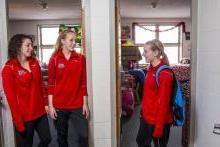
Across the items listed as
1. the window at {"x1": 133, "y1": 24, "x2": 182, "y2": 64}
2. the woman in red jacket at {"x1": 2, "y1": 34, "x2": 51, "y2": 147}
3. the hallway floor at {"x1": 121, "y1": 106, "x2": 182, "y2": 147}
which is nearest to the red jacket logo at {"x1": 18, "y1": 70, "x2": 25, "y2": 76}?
the woman in red jacket at {"x1": 2, "y1": 34, "x2": 51, "y2": 147}

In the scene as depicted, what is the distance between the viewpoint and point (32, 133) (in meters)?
2.05

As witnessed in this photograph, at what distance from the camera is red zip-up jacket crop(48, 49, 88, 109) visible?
2.02 m

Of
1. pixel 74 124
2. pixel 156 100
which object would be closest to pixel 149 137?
pixel 156 100

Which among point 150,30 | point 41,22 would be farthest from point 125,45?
point 41,22

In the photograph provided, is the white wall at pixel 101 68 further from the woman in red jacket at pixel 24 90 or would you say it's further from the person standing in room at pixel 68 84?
the woman in red jacket at pixel 24 90

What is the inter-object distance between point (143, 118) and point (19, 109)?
3.22 ft

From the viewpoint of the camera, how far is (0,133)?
2016 mm

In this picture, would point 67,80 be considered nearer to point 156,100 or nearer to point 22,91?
point 22,91

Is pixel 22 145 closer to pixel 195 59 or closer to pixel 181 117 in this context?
pixel 181 117

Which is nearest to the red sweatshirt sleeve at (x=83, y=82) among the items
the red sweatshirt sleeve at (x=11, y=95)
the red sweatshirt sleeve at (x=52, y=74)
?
the red sweatshirt sleeve at (x=52, y=74)

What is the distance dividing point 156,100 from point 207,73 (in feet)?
1.39

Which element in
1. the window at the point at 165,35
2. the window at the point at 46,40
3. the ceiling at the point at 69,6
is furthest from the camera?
the window at the point at 165,35

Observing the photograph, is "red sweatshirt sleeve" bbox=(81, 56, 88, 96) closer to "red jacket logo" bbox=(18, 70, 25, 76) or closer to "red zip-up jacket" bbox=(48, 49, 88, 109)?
"red zip-up jacket" bbox=(48, 49, 88, 109)

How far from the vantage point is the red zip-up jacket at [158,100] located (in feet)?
6.17
